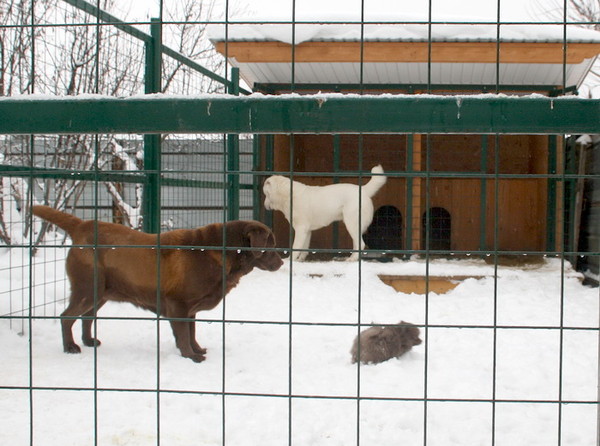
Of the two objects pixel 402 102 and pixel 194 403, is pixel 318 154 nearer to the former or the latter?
pixel 194 403

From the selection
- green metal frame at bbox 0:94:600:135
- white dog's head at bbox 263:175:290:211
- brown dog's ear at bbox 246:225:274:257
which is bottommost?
brown dog's ear at bbox 246:225:274:257

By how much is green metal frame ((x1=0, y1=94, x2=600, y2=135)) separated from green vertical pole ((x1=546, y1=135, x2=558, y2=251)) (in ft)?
25.8

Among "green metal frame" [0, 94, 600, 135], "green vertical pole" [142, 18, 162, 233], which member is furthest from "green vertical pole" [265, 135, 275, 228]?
"green metal frame" [0, 94, 600, 135]

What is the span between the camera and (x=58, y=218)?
4.91m

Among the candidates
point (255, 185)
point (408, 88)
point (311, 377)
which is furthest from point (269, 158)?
point (311, 377)

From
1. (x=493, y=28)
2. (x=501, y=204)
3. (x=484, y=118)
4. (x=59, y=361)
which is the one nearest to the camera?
(x=484, y=118)

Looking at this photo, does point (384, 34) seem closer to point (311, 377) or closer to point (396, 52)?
point (396, 52)

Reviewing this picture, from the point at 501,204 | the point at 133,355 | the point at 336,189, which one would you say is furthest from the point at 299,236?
the point at 133,355

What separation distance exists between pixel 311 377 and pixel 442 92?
686cm

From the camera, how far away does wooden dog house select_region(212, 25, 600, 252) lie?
768cm

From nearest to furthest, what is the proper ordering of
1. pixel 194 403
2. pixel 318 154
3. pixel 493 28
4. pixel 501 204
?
pixel 194 403 < pixel 493 28 < pixel 501 204 < pixel 318 154

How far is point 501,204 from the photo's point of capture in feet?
34.5

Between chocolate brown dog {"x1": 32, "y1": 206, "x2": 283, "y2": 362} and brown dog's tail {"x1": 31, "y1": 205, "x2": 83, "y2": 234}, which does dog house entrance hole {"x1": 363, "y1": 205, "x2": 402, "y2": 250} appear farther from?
brown dog's tail {"x1": 31, "y1": 205, "x2": 83, "y2": 234}

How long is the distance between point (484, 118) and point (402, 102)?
278 mm
